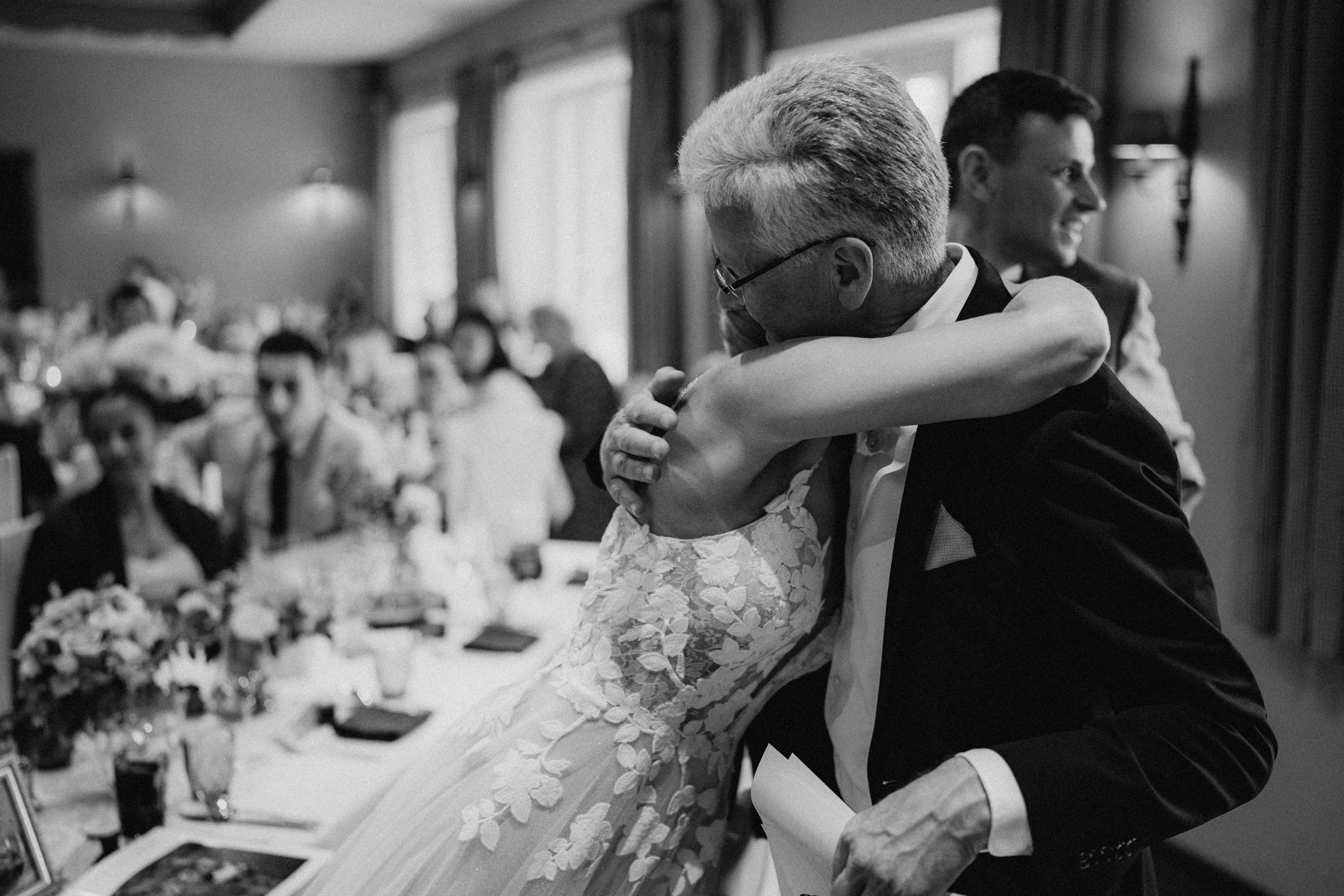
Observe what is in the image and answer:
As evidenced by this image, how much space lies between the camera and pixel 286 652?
2.46 metres

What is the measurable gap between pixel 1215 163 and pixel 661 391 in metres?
2.98

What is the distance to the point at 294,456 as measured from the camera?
4.11m

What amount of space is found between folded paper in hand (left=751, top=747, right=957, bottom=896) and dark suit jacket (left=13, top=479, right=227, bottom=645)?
215 cm

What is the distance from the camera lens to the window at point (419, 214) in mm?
11633

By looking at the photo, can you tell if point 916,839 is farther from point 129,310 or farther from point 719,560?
point 129,310

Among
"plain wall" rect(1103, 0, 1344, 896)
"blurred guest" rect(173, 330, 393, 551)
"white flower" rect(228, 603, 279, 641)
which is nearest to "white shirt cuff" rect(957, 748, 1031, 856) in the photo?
"white flower" rect(228, 603, 279, 641)

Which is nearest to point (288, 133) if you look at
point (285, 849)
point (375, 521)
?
point (375, 521)

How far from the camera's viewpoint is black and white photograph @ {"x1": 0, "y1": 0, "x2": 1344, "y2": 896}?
3.46ft

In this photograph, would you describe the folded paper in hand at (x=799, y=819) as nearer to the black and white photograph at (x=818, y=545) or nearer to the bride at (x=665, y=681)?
the black and white photograph at (x=818, y=545)

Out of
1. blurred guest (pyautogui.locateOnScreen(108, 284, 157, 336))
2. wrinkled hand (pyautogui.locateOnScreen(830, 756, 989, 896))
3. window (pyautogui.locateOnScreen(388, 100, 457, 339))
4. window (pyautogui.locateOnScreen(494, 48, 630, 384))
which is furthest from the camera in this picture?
window (pyautogui.locateOnScreen(388, 100, 457, 339))

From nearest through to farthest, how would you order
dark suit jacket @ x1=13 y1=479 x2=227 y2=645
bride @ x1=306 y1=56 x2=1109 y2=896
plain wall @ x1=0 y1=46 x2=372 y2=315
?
bride @ x1=306 y1=56 x2=1109 y2=896, dark suit jacket @ x1=13 y1=479 x2=227 y2=645, plain wall @ x1=0 y1=46 x2=372 y2=315

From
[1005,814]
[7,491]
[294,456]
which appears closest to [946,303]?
[1005,814]

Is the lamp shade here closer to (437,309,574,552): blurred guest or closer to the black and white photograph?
the black and white photograph

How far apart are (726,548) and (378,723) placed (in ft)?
3.85
